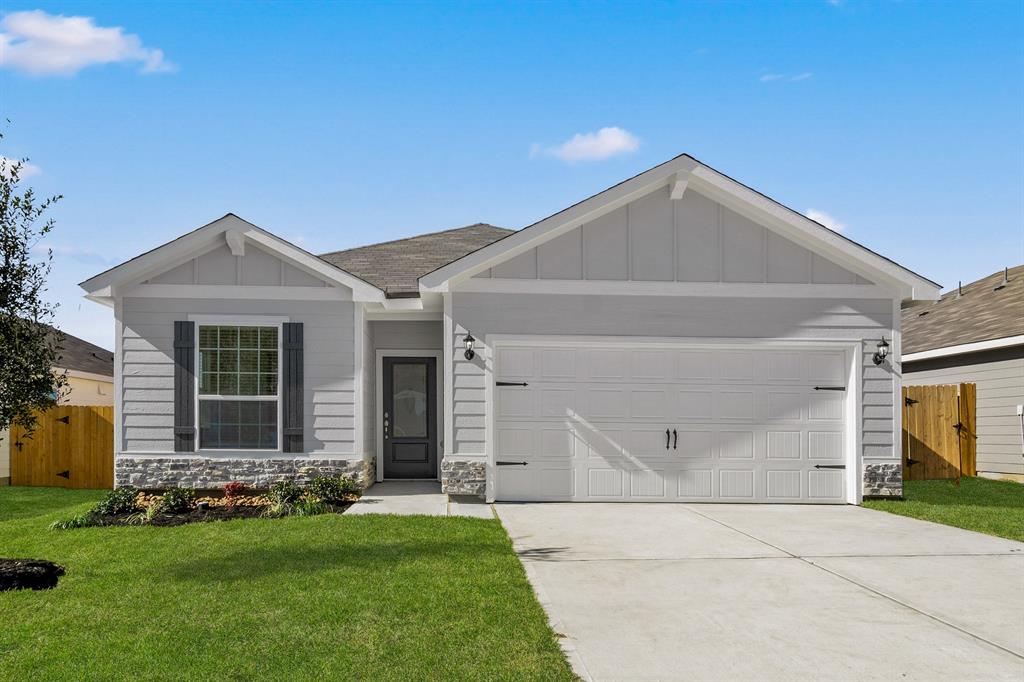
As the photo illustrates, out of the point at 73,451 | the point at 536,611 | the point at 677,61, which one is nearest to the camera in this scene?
the point at 536,611

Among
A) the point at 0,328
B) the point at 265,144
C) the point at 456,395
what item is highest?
the point at 265,144

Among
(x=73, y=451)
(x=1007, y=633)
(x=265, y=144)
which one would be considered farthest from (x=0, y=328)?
(x=73, y=451)

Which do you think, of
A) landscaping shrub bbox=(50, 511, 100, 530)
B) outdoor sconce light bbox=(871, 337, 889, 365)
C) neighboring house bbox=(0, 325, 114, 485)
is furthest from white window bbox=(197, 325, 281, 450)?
outdoor sconce light bbox=(871, 337, 889, 365)

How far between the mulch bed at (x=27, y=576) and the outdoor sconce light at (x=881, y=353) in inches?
404

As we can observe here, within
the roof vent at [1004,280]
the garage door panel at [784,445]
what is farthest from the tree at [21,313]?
the roof vent at [1004,280]

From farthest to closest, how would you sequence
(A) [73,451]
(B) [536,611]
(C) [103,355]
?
(C) [103,355]
(A) [73,451]
(B) [536,611]

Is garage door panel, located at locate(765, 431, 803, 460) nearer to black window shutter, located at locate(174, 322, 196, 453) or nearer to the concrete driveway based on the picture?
the concrete driveway

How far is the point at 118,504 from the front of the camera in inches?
410

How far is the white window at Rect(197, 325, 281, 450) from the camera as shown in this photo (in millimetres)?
11367

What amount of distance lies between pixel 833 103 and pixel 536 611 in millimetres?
11725

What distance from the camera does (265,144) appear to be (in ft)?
43.1

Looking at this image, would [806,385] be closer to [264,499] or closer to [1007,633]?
[1007,633]

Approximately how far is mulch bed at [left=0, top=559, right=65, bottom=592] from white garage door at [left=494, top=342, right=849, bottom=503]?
223 inches

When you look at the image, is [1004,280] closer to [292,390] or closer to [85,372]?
[292,390]
